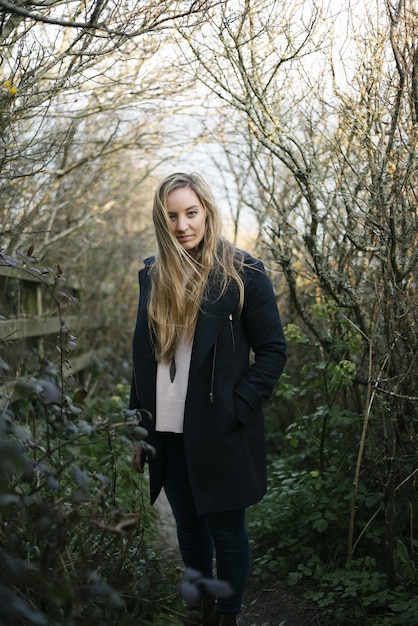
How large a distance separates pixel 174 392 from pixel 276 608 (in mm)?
1335

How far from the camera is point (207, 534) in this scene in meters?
3.00

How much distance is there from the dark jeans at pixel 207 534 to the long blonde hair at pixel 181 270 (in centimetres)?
47

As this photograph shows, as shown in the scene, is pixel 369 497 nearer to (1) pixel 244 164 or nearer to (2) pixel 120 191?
(1) pixel 244 164

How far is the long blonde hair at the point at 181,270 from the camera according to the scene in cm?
285

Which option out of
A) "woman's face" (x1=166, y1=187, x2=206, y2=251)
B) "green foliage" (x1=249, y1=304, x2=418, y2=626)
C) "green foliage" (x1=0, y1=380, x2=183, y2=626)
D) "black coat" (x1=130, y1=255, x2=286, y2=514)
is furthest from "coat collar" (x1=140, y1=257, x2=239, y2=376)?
"green foliage" (x1=249, y1=304, x2=418, y2=626)

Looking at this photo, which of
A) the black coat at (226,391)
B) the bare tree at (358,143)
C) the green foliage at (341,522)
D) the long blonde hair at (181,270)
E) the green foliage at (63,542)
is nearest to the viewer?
the green foliage at (63,542)

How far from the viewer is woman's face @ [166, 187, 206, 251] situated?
2949 mm

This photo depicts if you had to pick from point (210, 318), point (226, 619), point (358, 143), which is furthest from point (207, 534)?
point (358, 143)

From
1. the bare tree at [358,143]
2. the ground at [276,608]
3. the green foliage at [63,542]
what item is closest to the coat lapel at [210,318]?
the green foliage at [63,542]

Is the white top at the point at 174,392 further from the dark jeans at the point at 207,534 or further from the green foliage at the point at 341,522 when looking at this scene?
the green foliage at the point at 341,522

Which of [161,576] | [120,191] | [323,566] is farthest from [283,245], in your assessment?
[120,191]

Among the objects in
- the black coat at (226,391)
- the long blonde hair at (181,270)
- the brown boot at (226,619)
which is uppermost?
the long blonde hair at (181,270)

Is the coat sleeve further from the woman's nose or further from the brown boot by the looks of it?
the brown boot

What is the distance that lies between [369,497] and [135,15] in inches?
103
